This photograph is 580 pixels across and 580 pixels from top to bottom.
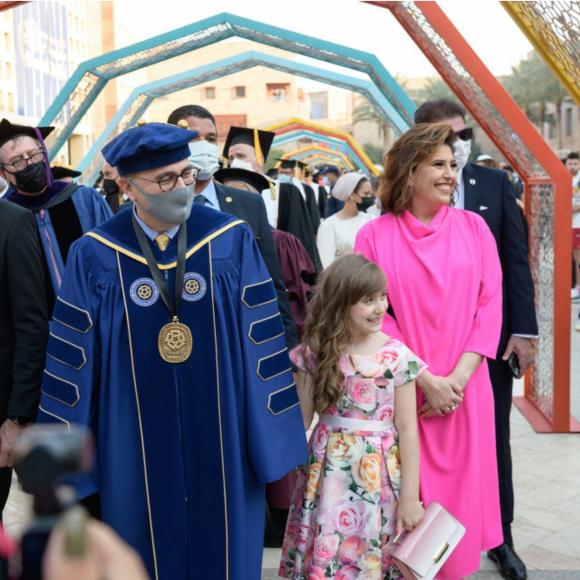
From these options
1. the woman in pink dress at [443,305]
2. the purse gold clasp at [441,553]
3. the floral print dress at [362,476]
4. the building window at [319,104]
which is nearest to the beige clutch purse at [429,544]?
the purse gold clasp at [441,553]

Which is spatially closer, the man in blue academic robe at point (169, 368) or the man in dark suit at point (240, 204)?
the man in blue academic robe at point (169, 368)

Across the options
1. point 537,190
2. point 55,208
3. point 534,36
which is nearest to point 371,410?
point 55,208

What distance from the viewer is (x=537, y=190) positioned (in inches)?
253

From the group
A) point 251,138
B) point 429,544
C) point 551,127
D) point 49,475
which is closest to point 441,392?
point 429,544

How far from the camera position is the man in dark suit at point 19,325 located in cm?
310

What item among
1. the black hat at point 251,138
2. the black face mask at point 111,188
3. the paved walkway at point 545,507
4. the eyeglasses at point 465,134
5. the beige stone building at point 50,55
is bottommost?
the paved walkway at point 545,507

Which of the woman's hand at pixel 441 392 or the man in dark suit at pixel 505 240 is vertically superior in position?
the man in dark suit at pixel 505 240

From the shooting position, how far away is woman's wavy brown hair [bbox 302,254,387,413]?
309 cm

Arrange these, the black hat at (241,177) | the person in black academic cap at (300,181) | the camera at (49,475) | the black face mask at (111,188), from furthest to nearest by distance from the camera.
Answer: the person in black academic cap at (300,181) → the black face mask at (111,188) → the black hat at (241,177) → the camera at (49,475)

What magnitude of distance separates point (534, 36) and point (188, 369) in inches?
133

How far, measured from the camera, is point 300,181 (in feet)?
52.6

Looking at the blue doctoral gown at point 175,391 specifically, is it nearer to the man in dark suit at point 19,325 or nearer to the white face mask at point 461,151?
the man in dark suit at point 19,325

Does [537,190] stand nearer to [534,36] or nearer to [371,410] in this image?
[534,36]

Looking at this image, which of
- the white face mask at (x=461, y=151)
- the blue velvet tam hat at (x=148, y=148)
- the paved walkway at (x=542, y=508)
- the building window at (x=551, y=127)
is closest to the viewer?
the blue velvet tam hat at (x=148, y=148)
